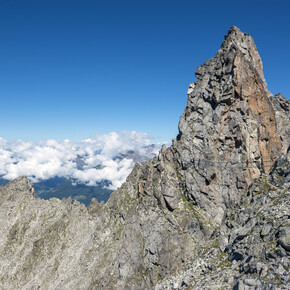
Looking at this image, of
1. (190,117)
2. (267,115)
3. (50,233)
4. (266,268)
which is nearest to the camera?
(266,268)

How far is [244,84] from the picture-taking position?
2781 inches

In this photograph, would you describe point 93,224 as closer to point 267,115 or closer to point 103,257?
point 103,257

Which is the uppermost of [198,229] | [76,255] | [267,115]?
[267,115]

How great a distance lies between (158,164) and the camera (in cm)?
8619

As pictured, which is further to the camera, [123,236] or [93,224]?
[93,224]

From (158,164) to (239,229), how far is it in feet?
151

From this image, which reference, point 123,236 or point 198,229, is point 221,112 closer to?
point 198,229

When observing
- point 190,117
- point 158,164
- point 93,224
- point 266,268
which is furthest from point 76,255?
point 266,268

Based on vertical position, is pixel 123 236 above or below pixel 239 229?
below

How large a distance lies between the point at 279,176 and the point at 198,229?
32.7 metres

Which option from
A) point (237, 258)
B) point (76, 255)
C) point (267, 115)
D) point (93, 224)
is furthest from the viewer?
point (93, 224)

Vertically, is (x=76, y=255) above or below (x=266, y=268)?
below

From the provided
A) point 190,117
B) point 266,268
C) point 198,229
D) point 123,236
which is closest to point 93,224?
point 123,236

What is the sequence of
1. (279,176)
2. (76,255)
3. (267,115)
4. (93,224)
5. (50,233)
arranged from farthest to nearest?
(50,233), (93,224), (76,255), (267,115), (279,176)
